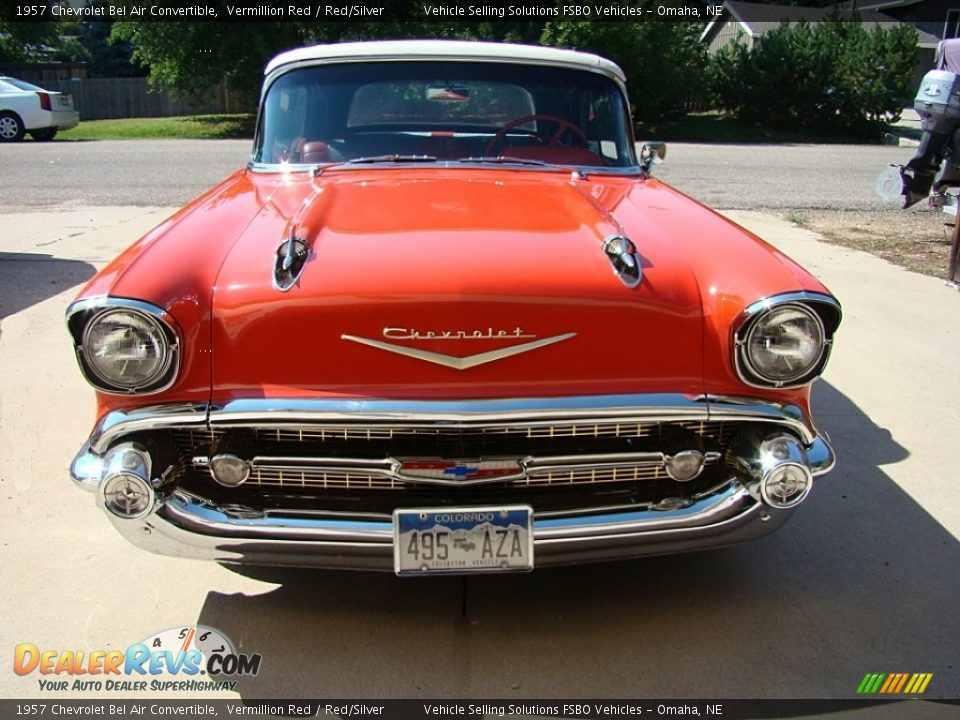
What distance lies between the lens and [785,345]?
2.37m

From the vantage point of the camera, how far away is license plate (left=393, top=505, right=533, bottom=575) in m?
2.21

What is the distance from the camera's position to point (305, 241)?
2471 mm

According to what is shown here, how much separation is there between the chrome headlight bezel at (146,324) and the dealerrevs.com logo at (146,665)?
75 cm

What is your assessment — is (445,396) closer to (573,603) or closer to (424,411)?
(424,411)

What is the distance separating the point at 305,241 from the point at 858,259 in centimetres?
618

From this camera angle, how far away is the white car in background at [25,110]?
678 inches

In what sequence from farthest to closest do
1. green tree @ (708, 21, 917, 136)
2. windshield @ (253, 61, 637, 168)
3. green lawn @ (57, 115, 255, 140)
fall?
green tree @ (708, 21, 917, 136)
green lawn @ (57, 115, 255, 140)
windshield @ (253, 61, 637, 168)

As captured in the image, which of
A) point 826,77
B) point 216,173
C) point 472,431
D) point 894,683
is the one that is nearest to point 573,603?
point 472,431

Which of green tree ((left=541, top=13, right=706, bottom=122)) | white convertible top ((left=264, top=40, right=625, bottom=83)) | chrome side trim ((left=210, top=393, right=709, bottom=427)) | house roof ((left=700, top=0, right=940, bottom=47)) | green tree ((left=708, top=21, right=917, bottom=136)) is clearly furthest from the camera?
house roof ((left=700, top=0, right=940, bottom=47))

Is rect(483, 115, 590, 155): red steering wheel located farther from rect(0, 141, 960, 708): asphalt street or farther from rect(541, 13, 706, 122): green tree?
rect(541, 13, 706, 122): green tree

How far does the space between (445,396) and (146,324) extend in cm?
77

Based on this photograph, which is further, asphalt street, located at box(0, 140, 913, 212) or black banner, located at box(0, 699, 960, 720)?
asphalt street, located at box(0, 140, 913, 212)

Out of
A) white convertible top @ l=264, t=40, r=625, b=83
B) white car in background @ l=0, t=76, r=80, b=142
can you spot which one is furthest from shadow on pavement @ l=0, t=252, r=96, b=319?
white car in background @ l=0, t=76, r=80, b=142

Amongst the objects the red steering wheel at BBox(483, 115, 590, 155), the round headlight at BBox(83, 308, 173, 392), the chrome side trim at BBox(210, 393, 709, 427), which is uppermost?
the red steering wheel at BBox(483, 115, 590, 155)
